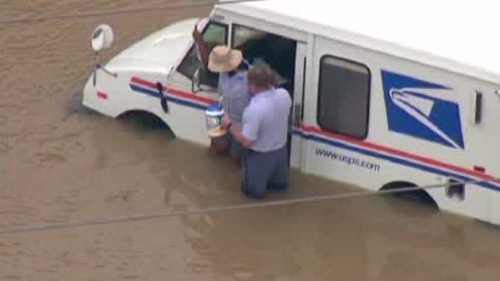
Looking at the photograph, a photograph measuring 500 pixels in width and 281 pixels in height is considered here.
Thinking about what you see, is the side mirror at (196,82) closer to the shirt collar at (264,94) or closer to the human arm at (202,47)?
the human arm at (202,47)

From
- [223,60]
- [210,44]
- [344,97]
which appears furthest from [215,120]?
[344,97]

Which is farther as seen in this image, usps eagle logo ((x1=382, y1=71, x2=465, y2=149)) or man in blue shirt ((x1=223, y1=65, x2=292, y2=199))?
man in blue shirt ((x1=223, y1=65, x2=292, y2=199))

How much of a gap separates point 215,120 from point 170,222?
37.4 inches

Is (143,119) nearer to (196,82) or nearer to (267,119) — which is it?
(196,82)

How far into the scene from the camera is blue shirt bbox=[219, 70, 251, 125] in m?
15.4

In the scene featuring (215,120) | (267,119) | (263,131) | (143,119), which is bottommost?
(143,119)

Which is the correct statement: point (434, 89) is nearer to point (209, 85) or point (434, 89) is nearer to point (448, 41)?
point (448, 41)

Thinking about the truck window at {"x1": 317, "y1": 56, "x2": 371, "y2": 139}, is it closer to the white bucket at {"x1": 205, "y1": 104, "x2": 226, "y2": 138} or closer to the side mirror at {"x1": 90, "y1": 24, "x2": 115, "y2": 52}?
the white bucket at {"x1": 205, "y1": 104, "x2": 226, "y2": 138}

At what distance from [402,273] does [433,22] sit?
7.01ft

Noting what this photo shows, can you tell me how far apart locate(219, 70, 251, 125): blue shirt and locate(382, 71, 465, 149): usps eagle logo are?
1.17 meters

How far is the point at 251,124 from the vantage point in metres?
15.1

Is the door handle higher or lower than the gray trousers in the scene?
higher

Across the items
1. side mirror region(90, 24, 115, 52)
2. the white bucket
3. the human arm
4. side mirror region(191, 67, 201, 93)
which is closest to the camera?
the white bucket

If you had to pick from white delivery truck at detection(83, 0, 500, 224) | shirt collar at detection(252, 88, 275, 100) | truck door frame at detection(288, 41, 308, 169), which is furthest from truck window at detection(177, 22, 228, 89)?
shirt collar at detection(252, 88, 275, 100)
